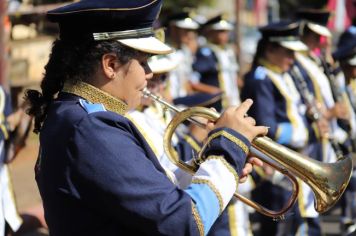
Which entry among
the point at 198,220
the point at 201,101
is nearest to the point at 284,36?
the point at 201,101

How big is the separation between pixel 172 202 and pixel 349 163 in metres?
1.12

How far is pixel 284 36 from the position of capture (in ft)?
17.6

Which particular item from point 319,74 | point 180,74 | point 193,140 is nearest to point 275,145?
point 193,140

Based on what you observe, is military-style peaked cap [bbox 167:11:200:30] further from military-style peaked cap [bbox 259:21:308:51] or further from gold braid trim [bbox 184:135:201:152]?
gold braid trim [bbox 184:135:201:152]

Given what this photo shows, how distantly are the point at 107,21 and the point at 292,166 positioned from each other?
843 millimetres

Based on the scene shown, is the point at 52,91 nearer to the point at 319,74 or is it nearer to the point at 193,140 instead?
the point at 193,140

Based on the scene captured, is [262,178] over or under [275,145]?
under

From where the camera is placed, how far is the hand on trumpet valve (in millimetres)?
2293

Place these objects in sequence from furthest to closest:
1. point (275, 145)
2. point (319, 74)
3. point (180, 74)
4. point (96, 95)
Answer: point (180, 74) → point (319, 74) → point (275, 145) → point (96, 95)

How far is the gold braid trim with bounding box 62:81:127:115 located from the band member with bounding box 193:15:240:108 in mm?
6120

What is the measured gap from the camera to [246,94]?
540 centimetres

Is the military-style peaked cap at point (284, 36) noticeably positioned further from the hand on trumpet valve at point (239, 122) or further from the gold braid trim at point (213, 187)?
the gold braid trim at point (213, 187)

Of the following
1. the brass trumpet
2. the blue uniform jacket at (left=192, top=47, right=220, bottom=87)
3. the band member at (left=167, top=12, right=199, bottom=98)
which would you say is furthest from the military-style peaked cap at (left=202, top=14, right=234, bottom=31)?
the brass trumpet

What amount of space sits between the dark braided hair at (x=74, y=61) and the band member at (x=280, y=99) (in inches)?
116
